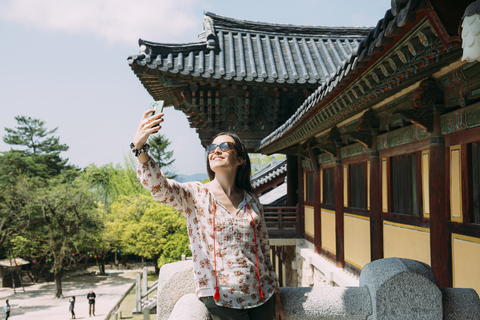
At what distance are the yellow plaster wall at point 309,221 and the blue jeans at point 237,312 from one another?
24.0 ft

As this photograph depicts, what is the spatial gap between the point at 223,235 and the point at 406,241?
133 inches

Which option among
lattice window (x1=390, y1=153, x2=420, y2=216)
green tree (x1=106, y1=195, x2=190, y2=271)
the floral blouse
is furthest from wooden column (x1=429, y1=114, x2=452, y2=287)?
green tree (x1=106, y1=195, x2=190, y2=271)

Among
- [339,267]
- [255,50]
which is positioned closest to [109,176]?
[255,50]

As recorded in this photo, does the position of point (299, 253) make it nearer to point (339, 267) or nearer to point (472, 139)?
point (339, 267)

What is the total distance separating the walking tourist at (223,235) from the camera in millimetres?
2056

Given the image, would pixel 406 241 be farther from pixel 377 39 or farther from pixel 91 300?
pixel 91 300

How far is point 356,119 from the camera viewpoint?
19.5ft

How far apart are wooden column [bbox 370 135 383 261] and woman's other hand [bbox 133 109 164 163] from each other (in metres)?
4.27

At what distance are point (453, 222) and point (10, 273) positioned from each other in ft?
106

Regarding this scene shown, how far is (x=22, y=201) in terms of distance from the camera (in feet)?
83.3

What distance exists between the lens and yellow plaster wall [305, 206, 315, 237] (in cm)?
932

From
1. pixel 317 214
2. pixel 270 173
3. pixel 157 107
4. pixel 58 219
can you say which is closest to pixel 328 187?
pixel 317 214

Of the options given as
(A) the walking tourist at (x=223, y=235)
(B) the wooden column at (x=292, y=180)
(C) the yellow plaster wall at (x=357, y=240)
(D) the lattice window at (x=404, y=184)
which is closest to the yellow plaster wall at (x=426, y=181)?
(D) the lattice window at (x=404, y=184)

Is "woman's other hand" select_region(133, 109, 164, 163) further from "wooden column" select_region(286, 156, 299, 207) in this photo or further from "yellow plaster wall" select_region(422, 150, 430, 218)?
"wooden column" select_region(286, 156, 299, 207)
